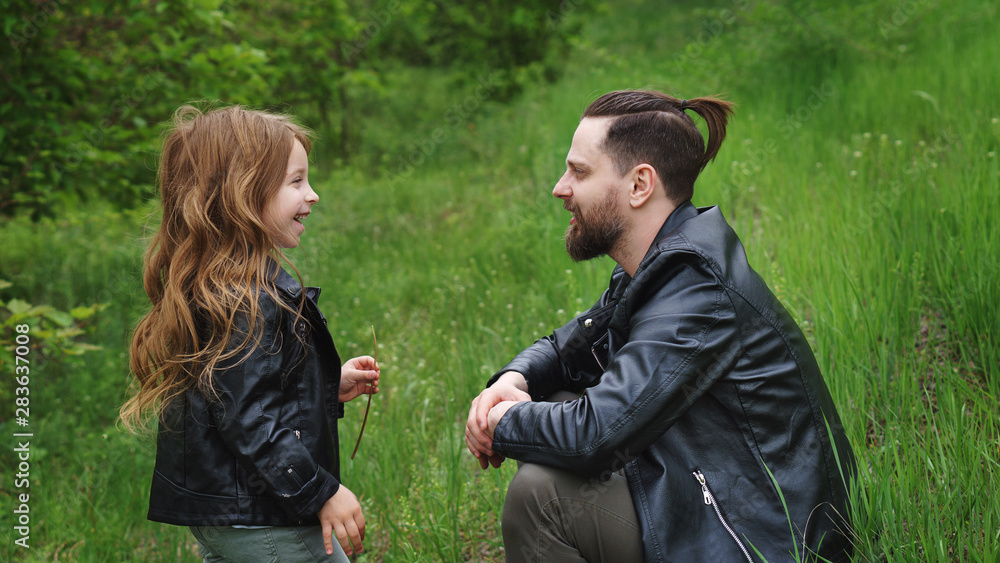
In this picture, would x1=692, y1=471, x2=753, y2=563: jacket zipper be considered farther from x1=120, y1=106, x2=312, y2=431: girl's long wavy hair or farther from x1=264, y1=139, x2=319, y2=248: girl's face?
x1=264, y1=139, x2=319, y2=248: girl's face

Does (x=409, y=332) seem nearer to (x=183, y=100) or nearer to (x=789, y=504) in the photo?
(x=183, y=100)

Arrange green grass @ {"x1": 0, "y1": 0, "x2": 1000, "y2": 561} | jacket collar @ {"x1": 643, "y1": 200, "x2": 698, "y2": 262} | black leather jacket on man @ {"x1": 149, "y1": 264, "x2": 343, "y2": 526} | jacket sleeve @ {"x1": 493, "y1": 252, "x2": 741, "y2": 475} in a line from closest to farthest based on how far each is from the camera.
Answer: jacket sleeve @ {"x1": 493, "y1": 252, "x2": 741, "y2": 475}
black leather jacket on man @ {"x1": 149, "y1": 264, "x2": 343, "y2": 526}
jacket collar @ {"x1": 643, "y1": 200, "x2": 698, "y2": 262}
green grass @ {"x1": 0, "y1": 0, "x2": 1000, "y2": 561}

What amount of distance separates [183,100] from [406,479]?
3.30 metres

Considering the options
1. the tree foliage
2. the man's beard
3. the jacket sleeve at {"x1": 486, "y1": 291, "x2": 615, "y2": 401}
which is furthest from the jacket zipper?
the tree foliage

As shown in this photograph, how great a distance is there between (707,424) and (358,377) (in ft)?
3.66

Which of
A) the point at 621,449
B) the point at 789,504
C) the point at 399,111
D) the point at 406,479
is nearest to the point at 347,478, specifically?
the point at 406,479

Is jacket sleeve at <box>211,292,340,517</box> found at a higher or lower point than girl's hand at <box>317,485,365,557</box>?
higher

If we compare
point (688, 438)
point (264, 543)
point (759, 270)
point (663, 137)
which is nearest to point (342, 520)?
point (264, 543)

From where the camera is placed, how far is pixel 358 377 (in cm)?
231

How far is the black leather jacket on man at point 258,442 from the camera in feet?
6.14

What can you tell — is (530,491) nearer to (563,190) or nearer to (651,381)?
(651,381)

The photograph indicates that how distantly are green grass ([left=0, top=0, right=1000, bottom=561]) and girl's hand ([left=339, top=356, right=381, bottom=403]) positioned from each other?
0.55 meters

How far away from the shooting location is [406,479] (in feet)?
10.3

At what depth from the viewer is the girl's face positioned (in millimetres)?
2143
